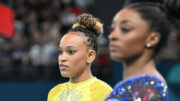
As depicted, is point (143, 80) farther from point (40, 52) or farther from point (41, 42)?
point (41, 42)

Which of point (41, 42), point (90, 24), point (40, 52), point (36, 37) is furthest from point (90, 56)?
point (36, 37)

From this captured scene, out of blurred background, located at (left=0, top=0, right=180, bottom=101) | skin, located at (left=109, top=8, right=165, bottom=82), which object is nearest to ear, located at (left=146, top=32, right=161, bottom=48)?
skin, located at (left=109, top=8, right=165, bottom=82)

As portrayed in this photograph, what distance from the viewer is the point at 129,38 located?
151 cm

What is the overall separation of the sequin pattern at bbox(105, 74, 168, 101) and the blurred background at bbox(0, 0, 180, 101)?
3465 millimetres

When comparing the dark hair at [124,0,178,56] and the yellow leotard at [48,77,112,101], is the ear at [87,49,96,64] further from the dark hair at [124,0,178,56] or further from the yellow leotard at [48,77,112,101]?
the dark hair at [124,0,178,56]

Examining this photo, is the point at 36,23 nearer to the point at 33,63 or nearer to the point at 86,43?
the point at 33,63

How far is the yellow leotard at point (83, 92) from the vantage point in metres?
2.23

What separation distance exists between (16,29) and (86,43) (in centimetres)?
433

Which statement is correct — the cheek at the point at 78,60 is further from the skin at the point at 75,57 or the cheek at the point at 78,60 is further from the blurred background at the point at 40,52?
the blurred background at the point at 40,52

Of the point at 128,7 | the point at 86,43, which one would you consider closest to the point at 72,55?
the point at 86,43

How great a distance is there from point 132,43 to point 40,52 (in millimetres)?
4553

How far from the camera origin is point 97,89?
2.26 m

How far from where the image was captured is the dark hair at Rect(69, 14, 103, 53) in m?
2.37

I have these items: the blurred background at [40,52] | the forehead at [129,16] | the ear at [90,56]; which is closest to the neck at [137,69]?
the forehead at [129,16]
